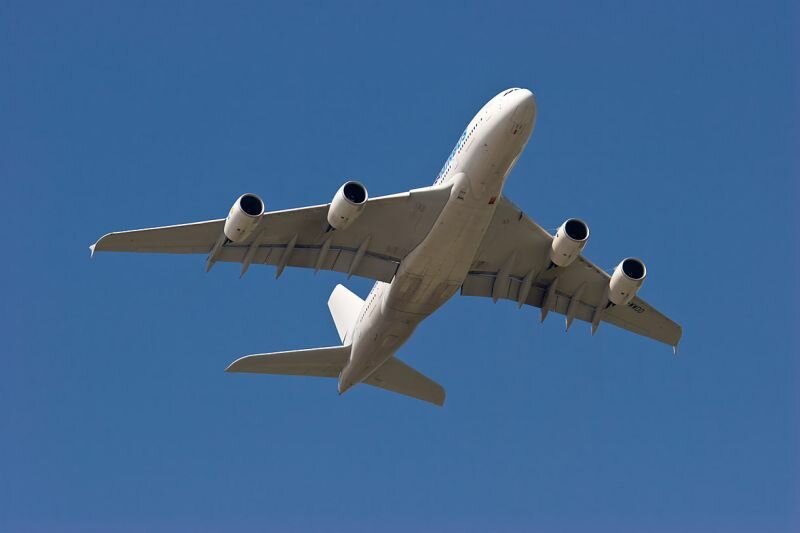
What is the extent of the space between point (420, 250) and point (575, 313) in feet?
23.6

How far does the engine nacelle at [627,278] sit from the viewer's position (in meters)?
40.5

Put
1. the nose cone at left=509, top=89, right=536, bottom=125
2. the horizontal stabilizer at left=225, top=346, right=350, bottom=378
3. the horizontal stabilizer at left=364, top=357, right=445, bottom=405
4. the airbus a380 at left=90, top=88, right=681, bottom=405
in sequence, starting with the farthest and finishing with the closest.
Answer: the horizontal stabilizer at left=364, top=357, right=445, bottom=405, the horizontal stabilizer at left=225, top=346, right=350, bottom=378, the airbus a380 at left=90, top=88, right=681, bottom=405, the nose cone at left=509, top=89, right=536, bottom=125

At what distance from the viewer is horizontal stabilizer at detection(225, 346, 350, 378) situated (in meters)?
42.7

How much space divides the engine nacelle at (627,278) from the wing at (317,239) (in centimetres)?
668

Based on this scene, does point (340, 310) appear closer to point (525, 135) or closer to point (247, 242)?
point (247, 242)

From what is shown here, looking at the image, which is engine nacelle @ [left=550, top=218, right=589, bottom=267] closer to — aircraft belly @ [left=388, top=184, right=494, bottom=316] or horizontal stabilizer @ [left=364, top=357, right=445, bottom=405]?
aircraft belly @ [left=388, top=184, right=494, bottom=316]

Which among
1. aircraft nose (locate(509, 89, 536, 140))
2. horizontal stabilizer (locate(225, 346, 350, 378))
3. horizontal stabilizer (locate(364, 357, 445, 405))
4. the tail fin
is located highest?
aircraft nose (locate(509, 89, 536, 140))

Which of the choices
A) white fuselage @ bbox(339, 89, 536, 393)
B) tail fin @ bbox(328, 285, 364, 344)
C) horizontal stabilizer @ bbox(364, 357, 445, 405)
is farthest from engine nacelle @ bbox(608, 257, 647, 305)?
tail fin @ bbox(328, 285, 364, 344)

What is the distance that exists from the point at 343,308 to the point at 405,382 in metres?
3.41

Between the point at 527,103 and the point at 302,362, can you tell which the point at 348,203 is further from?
the point at 302,362

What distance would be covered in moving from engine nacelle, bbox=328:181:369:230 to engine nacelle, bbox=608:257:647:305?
8815 millimetres

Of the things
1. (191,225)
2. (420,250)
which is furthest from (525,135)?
(191,225)

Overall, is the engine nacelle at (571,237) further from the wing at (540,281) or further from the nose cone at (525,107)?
the nose cone at (525,107)

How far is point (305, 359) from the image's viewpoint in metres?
43.5
